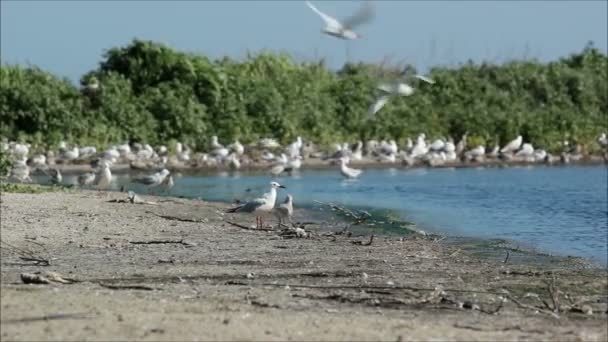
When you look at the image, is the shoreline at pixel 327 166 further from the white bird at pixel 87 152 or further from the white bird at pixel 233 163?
the white bird at pixel 87 152

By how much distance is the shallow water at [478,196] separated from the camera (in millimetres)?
19281

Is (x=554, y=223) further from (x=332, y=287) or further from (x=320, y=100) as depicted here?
(x=320, y=100)

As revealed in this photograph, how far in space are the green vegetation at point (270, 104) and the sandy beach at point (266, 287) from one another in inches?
774

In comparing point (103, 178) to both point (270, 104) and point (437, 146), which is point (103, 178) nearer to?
point (270, 104)

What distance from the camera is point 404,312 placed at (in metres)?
9.48

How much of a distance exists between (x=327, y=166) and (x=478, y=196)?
9.26 meters

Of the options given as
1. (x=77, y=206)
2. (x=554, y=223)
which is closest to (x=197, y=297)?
(x=77, y=206)

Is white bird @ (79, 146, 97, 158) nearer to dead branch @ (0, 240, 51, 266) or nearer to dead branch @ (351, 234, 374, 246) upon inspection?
dead branch @ (351, 234, 374, 246)

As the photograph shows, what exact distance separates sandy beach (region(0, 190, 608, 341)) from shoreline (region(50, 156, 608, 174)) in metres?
16.9

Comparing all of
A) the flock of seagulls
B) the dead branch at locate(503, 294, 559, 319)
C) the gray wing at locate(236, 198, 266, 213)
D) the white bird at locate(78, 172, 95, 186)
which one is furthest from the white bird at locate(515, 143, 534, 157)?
the dead branch at locate(503, 294, 559, 319)

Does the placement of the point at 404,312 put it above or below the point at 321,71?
below

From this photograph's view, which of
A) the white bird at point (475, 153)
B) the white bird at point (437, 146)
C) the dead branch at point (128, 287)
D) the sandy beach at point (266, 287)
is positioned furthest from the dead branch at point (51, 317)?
the white bird at point (475, 153)

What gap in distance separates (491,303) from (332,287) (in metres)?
1.32

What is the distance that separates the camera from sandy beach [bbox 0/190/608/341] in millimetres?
8539
